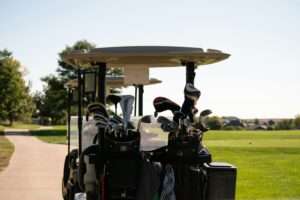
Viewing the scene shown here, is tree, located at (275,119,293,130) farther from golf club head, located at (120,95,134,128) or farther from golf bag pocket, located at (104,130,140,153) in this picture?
golf bag pocket, located at (104,130,140,153)

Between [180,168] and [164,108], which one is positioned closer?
[180,168]

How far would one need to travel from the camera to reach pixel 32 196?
8.33 meters

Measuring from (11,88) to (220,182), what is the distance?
4327 cm

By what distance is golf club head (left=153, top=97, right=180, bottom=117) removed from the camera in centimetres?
466

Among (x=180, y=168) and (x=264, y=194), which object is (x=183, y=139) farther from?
(x=264, y=194)

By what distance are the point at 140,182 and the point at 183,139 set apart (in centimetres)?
50

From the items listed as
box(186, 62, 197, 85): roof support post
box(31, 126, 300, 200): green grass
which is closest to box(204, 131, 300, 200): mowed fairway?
box(31, 126, 300, 200): green grass

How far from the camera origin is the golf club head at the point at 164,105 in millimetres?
4664

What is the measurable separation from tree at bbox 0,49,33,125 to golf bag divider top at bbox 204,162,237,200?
42.4m

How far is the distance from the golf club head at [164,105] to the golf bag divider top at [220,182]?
0.55 meters

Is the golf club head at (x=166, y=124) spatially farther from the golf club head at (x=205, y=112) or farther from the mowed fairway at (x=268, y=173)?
the mowed fairway at (x=268, y=173)

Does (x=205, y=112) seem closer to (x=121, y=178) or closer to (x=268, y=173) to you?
(x=121, y=178)

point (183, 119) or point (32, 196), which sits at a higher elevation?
point (183, 119)

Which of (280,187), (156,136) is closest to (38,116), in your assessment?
(280,187)
